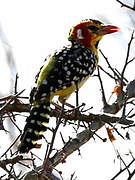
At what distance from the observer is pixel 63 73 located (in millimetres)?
4559

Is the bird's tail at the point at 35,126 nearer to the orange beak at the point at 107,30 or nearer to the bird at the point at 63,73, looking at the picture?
the bird at the point at 63,73

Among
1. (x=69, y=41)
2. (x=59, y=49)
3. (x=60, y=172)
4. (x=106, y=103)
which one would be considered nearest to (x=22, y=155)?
(x=60, y=172)

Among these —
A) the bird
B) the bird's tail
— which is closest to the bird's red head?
the bird

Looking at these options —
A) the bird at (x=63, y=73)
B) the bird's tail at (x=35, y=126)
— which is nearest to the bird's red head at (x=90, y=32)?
the bird at (x=63, y=73)

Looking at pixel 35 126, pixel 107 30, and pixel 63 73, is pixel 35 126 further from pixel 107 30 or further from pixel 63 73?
pixel 107 30

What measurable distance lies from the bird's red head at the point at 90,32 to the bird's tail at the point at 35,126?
146cm

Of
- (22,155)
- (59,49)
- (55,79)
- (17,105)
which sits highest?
(59,49)

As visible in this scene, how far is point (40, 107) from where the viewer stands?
4203 millimetres

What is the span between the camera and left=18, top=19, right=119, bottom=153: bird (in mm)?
4086

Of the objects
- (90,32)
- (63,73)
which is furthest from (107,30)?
(63,73)

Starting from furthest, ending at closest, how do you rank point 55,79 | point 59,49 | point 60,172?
point 59,49 < point 55,79 < point 60,172

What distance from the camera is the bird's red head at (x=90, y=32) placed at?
5500mm

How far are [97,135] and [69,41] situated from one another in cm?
199

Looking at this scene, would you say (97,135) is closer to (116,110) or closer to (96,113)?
(96,113)
